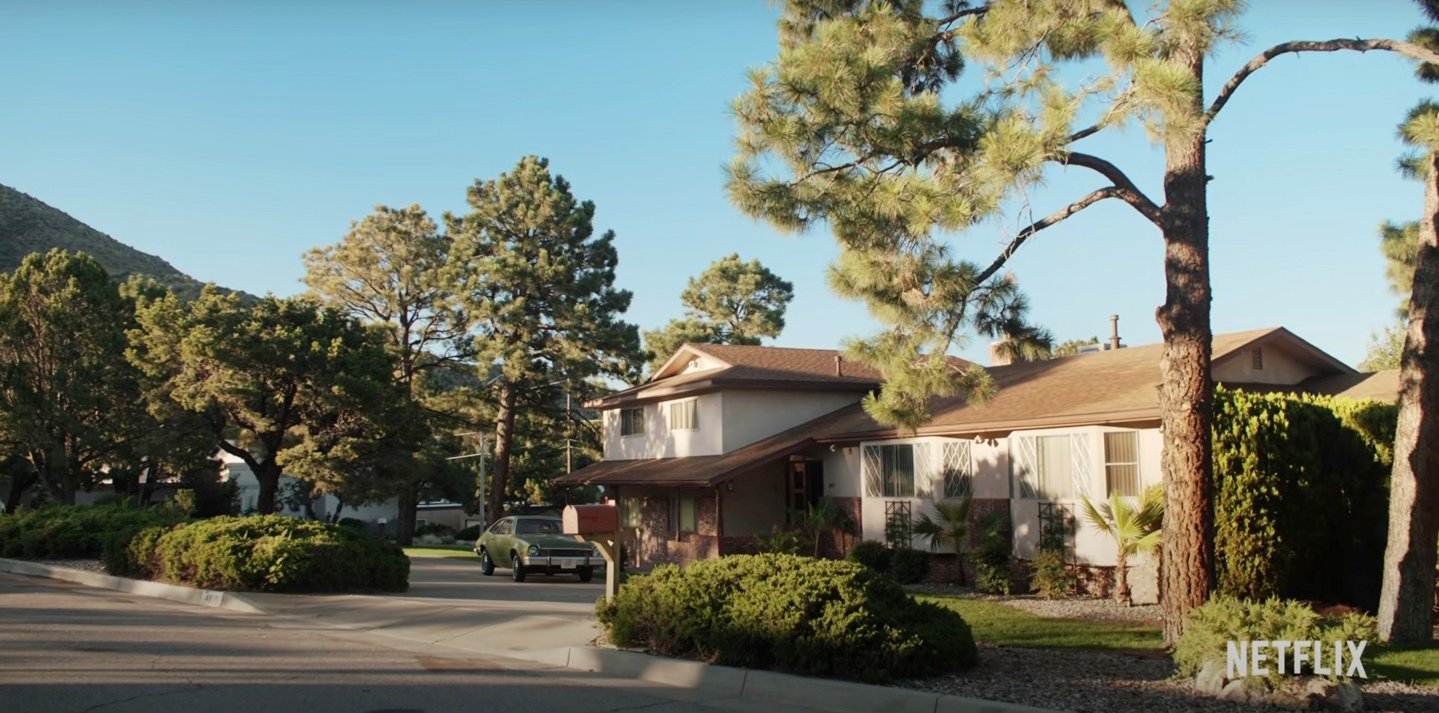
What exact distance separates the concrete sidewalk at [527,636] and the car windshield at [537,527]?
6.67 metres

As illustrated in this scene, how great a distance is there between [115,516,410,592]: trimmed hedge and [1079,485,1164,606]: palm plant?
37.0 feet

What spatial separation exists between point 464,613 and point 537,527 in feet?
30.9

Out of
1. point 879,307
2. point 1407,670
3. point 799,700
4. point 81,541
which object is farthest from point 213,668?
point 81,541

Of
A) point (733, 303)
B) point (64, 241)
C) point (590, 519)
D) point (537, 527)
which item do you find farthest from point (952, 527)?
point (64, 241)

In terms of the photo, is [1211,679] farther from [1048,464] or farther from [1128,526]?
[1048,464]

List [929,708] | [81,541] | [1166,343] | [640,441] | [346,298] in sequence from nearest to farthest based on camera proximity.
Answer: [929,708], [1166,343], [81,541], [640,441], [346,298]

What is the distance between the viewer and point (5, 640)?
38.3 feet

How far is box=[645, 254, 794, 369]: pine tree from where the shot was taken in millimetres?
60375

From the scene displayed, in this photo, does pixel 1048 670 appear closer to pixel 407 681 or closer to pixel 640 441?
pixel 407 681

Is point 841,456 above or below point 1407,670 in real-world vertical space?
above

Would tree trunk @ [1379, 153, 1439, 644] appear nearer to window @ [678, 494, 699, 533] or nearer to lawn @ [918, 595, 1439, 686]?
lawn @ [918, 595, 1439, 686]

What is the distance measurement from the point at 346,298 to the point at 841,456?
2717cm

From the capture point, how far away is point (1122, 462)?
1791 centimetres

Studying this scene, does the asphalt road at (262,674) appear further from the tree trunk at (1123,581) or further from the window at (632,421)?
the window at (632,421)
